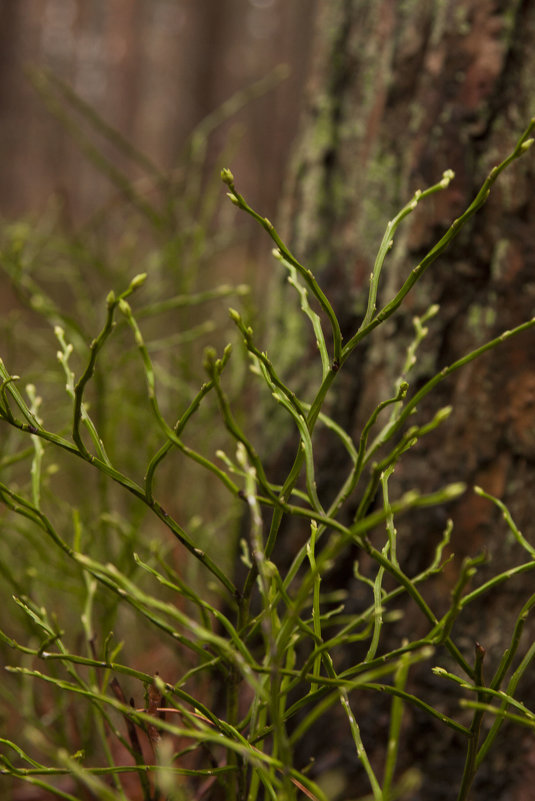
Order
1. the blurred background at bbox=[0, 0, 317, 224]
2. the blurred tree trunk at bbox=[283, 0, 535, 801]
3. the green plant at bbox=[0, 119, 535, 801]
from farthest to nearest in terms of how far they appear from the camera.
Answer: the blurred background at bbox=[0, 0, 317, 224] → the blurred tree trunk at bbox=[283, 0, 535, 801] → the green plant at bbox=[0, 119, 535, 801]

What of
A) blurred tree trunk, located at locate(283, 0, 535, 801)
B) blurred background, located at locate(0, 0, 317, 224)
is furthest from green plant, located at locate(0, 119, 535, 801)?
blurred background, located at locate(0, 0, 317, 224)

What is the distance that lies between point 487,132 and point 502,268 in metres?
0.14

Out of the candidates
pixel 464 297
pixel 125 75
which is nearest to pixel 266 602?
pixel 464 297

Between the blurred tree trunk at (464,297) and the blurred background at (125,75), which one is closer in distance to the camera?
the blurred tree trunk at (464,297)

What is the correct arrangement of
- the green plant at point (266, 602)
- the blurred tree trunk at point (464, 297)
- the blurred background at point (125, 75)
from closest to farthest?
the green plant at point (266, 602) < the blurred tree trunk at point (464, 297) < the blurred background at point (125, 75)

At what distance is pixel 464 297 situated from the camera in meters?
0.69

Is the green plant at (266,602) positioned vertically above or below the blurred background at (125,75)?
below

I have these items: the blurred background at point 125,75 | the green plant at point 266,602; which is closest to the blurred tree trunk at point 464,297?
the green plant at point 266,602

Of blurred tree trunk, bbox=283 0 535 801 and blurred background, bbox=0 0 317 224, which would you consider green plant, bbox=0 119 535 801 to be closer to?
blurred tree trunk, bbox=283 0 535 801

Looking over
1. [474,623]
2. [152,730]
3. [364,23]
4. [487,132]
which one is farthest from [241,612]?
[364,23]

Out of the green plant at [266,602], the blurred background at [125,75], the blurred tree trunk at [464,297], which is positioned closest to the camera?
the green plant at [266,602]

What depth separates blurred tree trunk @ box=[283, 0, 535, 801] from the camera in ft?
2.20

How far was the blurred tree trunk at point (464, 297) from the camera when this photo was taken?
669 mm

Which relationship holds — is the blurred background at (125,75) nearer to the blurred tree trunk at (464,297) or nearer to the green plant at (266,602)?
the blurred tree trunk at (464,297)
